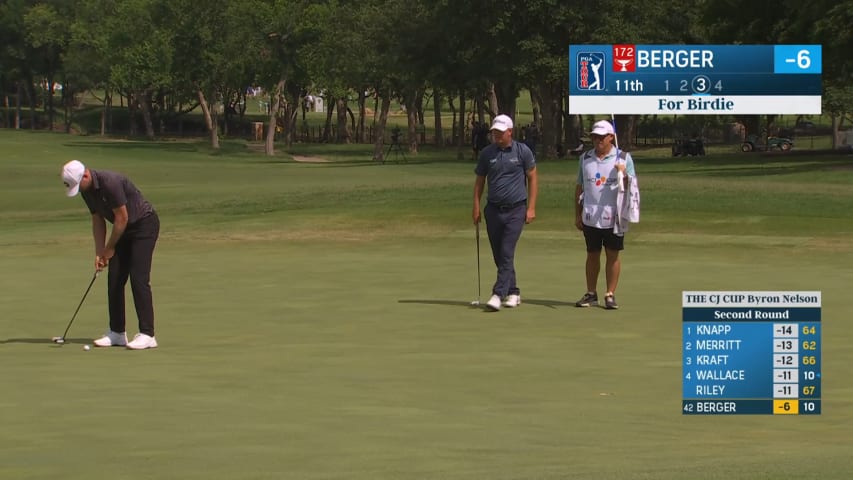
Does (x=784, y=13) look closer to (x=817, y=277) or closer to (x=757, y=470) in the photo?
(x=817, y=277)

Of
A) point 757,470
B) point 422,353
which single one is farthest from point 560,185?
point 757,470

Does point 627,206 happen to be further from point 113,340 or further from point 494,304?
point 113,340

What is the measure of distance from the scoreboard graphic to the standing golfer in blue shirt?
5035cm

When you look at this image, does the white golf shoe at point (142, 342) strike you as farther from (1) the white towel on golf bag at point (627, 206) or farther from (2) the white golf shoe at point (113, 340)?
(1) the white towel on golf bag at point (627, 206)

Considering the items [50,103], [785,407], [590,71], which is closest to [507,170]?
[785,407]

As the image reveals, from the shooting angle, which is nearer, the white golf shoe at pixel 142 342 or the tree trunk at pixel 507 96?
the white golf shoe at pixel 142 342

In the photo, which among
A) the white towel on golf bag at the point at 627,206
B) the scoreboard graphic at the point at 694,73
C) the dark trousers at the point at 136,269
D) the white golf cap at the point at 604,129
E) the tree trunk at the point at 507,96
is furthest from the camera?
the tree trunk at the point at 507,96

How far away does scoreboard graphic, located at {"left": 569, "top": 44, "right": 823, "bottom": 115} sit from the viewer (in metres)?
69.3

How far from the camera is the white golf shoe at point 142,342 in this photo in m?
14.9

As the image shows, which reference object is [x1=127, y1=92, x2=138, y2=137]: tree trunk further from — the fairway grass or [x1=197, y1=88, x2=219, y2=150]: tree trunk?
the fairway grass

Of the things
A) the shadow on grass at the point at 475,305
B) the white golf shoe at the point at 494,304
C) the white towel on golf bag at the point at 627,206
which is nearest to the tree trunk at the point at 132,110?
the shadow on grass at the point at 475,305

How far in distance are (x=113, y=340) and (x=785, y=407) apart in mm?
7397

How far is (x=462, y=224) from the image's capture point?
1230 inches
